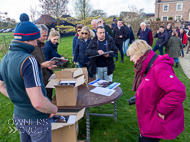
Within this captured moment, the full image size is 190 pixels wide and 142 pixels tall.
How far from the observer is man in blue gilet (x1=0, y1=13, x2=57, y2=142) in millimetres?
1298

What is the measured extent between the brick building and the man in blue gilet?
141 feet

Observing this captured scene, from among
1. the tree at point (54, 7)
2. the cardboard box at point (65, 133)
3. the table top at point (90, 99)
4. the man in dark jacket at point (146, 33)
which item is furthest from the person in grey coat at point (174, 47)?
the tree at point (54, 7)

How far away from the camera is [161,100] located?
1.65 meters

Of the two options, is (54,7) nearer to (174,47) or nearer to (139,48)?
(174,47)

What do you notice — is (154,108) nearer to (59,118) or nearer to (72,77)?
(59,118)

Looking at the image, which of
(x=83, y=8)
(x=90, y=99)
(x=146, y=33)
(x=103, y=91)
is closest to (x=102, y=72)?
(x=103, y=91)

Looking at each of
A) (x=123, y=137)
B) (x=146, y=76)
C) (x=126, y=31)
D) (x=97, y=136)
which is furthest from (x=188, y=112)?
(x=126, y=31)

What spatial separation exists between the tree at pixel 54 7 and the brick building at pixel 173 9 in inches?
1095

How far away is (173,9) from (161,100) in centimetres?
4330

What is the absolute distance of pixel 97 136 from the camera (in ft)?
9.95

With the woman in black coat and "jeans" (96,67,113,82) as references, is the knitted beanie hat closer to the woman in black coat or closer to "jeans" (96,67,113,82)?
"jeans" (96,67,113,82)

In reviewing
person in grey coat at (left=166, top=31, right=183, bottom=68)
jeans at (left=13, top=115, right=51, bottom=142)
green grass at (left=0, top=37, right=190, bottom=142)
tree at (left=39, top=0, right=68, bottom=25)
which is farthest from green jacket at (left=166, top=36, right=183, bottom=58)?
tree at (left=39, top=0, right=68, bottom=25)

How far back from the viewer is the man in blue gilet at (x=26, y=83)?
130cm

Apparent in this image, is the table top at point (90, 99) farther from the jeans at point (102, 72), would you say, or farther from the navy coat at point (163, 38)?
the navy coat at point (163, 38)
